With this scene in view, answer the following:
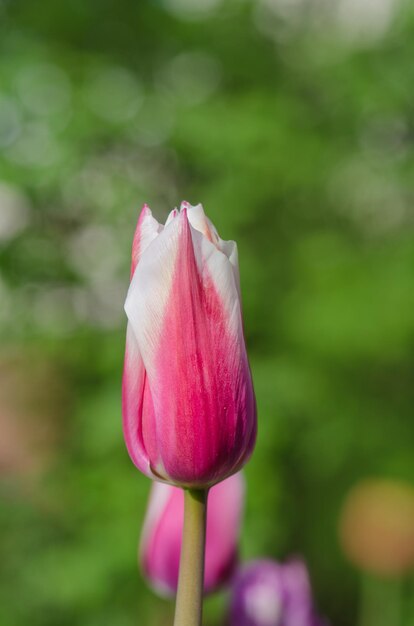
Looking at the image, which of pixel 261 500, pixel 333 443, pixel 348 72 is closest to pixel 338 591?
pixel 333 443

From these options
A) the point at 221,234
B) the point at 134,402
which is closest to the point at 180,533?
the point at 134,402

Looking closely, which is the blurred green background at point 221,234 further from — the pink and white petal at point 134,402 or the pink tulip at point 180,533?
the pink and white petal at point 134,402

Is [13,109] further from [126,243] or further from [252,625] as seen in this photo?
[252,625]

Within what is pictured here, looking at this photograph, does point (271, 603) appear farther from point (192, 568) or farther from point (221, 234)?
point (221, 234)

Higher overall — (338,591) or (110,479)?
(110,479)

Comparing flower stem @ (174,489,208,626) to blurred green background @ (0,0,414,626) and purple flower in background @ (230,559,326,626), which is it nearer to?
purple flower in background @ (230,559,326,626)

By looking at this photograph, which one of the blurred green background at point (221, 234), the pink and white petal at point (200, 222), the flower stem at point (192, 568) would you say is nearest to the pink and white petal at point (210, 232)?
the pink and white petal at point (200, 222)
